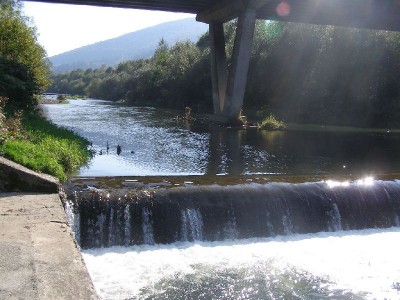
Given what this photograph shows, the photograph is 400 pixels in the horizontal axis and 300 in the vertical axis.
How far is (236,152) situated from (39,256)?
1287 centimetres

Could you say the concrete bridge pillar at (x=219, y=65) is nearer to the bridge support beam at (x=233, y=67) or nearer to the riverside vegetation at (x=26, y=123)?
the bridge support beam at (x=233, y=67)

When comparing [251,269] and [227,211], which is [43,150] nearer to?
[227,211]

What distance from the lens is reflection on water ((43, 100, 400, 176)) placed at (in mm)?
13984

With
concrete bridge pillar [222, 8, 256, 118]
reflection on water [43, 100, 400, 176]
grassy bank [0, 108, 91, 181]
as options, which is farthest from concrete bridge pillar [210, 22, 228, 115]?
grassy bank [0, 108, 91, 181]

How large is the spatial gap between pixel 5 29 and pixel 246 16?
51.8 ft

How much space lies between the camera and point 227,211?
31.5 ft

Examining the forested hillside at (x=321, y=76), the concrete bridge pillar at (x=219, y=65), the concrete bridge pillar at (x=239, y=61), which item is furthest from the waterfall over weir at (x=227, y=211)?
the forested hillside at (x=321, y=76)

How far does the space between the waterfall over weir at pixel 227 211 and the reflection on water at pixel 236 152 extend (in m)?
2.78

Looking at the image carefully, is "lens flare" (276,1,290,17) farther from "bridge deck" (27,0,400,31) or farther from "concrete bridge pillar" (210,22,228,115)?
"concrete bridge pillar" (210,22,228,115)

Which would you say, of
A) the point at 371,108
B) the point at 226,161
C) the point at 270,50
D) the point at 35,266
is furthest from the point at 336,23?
the point at 35,266

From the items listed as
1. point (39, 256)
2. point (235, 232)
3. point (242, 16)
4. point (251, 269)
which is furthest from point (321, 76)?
point (39, 256)

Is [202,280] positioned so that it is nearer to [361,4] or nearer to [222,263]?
[222,263]

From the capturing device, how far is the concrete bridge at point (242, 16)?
25.7 metres

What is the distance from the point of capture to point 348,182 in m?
11.5
